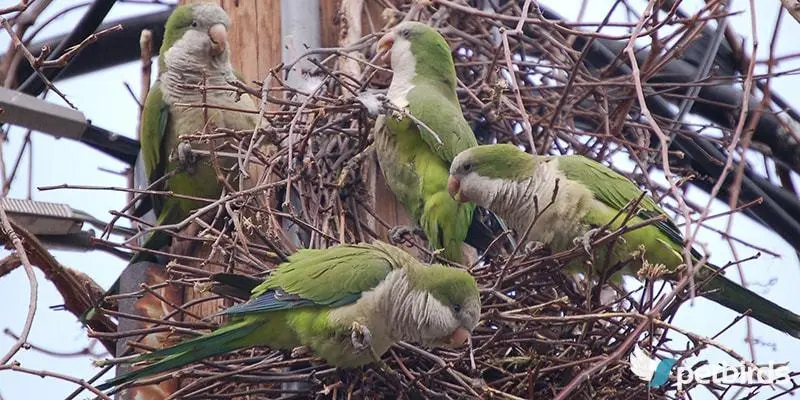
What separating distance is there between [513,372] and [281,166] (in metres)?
1.12

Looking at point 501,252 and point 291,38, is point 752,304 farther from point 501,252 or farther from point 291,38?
point 291,38

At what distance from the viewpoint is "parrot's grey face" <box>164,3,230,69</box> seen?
4.38 metres

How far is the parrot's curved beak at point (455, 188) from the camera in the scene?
12.3 feet

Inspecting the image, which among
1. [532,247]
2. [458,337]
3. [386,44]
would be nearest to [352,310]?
[458,337]

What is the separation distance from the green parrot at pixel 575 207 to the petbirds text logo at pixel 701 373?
246 mm

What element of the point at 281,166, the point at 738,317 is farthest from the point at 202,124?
the point at 738,317

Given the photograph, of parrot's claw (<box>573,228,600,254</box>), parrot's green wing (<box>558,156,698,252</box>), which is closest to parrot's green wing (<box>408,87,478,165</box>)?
parrot's green wing (<box>558,156,698,252</box>)

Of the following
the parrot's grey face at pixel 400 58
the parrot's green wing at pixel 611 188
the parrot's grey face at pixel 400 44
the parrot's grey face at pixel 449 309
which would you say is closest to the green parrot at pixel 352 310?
the parrot's grey face at pixel 449 309

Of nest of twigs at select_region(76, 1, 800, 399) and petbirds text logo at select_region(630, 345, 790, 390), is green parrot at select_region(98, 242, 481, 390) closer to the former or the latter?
nest of twigs at select_region(76, 1, 800, 399)

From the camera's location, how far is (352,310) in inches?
127

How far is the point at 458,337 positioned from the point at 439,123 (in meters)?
1.02

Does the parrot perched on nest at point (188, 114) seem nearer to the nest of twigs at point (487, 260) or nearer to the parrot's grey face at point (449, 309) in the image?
the nest of twigs at point (487, 260)

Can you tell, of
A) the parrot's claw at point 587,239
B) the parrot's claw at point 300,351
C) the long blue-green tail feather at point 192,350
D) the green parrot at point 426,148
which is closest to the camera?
the long blue-green tail feather at point 192,350

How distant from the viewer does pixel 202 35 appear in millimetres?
4391
